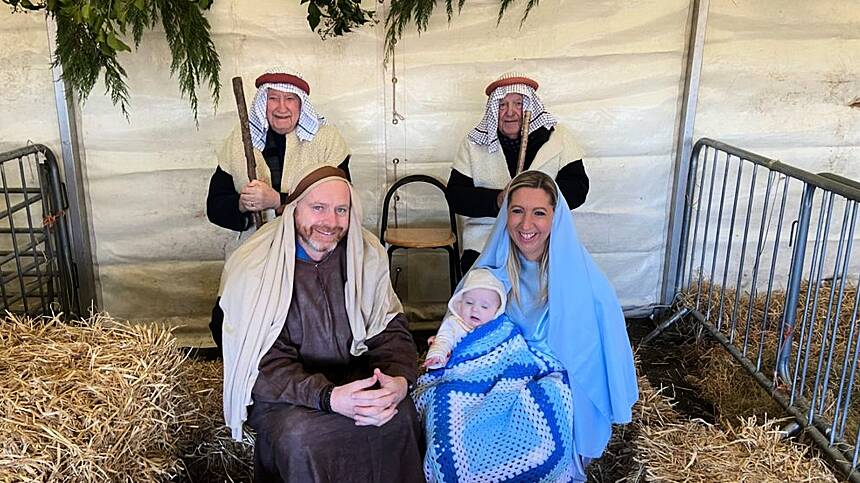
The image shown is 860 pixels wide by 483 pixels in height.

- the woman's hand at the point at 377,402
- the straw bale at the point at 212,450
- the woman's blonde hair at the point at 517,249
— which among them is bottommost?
the straw bale at the point at 212,450

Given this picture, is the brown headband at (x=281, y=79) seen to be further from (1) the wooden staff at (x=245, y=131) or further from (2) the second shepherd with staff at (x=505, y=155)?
(2) the second shepherd with staff at (x=505, y=155)

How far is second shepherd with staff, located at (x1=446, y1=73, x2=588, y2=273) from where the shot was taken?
306cm

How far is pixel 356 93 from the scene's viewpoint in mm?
3488

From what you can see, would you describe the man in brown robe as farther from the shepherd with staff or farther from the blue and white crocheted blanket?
the shepherd with staff

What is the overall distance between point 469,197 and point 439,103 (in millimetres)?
624

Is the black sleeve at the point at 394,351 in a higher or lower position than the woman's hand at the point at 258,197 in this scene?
lower

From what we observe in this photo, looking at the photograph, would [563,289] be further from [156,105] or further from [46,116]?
[46,116]

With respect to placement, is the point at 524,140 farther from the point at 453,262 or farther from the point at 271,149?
the point at 271,149

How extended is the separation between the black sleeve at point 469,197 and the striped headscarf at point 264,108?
69 cm

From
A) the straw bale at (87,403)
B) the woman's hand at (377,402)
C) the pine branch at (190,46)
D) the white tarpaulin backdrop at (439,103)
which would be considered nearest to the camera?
the straw bale at (87,403)

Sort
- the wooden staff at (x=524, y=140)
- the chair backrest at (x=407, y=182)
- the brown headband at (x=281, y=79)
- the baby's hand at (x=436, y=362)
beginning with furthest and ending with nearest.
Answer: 1. the chair backrest at (x=407, y=182)
2. the wooden staff at (x=524, y=140)
3. the brown headband at (x=281, y=79)
4. the baby's hand at (x=436, y=362)

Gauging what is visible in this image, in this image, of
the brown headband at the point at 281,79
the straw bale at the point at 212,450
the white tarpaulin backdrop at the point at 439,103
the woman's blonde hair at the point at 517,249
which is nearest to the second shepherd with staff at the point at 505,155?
the white tarpaulin backdrop at the point at 439,103

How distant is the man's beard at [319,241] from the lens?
6.97 feet

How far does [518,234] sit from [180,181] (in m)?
1.94
